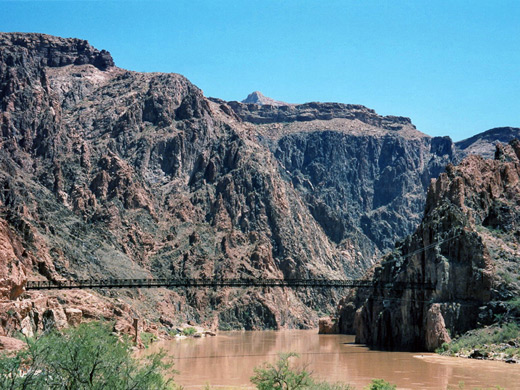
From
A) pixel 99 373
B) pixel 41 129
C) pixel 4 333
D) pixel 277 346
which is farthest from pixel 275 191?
pixel 99 373

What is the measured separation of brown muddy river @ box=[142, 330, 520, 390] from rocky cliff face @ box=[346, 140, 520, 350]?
4.29m

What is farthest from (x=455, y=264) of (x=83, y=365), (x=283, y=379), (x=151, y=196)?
(x=151, y=196)

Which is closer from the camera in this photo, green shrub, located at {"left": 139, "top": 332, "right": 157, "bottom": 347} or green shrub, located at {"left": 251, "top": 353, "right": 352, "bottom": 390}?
green shrub, located at {"left": 251, "top": 353, "right": 352, "bottom": 390}

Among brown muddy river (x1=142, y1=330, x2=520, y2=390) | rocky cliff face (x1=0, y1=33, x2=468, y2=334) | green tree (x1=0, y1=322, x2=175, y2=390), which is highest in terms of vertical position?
rocky cliff face (x1=0, y1=33, x2=468, y2=334)

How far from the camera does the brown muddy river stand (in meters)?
45.9

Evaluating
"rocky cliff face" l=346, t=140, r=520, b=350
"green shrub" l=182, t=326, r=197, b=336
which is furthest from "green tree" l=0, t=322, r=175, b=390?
"green shrub" l=182, t=326, r=197, b=336

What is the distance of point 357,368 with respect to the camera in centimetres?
5591

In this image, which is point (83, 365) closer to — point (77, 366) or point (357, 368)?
point (77, 366)

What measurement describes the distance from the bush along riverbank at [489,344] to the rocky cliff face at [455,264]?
5.27 feet

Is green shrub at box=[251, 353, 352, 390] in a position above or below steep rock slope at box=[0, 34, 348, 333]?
below

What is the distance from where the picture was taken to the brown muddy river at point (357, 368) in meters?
45.9

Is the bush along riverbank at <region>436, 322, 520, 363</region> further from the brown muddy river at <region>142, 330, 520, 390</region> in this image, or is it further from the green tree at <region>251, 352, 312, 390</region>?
the green tree at <region>251, 352, 312, 390</region>

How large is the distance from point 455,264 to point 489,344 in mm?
10438

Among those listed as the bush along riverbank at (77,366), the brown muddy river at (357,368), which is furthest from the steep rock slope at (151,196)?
the bush along riverbank at (77,366)
